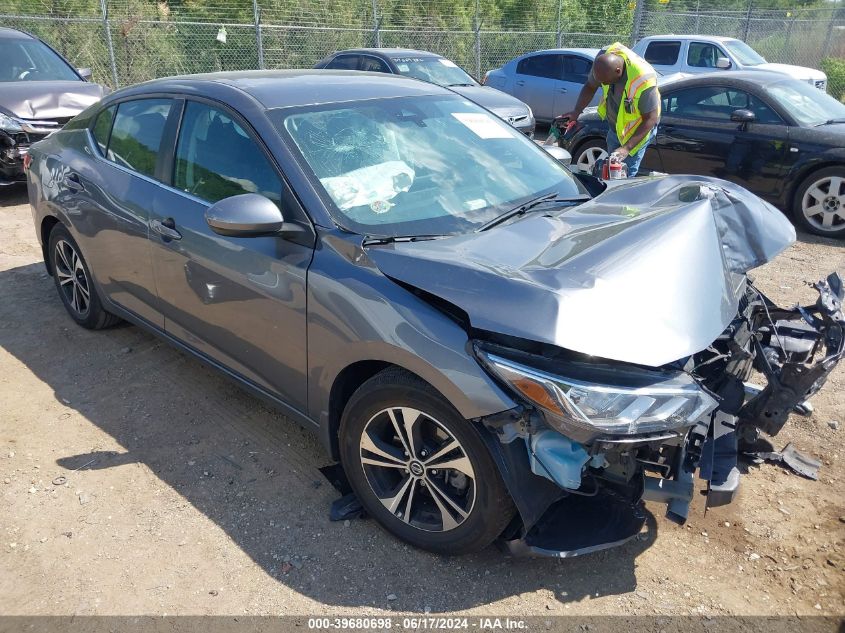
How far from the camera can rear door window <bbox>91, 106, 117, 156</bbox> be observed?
432 cm

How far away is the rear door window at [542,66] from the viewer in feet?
43.4

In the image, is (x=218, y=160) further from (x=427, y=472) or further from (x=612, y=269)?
(x=612, y=269)

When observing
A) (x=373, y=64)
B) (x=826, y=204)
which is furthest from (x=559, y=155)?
(x=373, y=64)

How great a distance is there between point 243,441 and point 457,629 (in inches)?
Result: 63.7

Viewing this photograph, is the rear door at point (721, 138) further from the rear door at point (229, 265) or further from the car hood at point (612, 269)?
the rear door at point (229, 265)

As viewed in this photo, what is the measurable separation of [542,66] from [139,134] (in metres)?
10.9

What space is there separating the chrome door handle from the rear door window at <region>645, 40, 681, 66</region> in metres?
12.4

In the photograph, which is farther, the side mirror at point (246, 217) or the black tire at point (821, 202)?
the black tire at point (821, 202)

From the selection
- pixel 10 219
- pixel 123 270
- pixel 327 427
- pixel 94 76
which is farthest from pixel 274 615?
pixel 94 76

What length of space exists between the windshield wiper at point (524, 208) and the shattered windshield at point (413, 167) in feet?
0.10

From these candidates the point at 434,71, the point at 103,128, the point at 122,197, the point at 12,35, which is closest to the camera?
the point at 122,197

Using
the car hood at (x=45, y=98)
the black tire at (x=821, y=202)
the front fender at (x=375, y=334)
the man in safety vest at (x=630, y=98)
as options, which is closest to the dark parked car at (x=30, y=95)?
the car hood at (x=45, y=98)

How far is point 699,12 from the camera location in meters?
19.6

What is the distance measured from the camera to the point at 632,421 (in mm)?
2252
